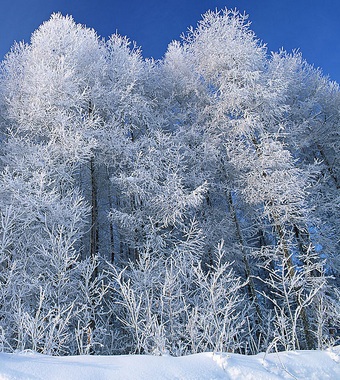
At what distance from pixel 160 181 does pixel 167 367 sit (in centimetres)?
733

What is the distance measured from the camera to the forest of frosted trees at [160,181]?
7316mm

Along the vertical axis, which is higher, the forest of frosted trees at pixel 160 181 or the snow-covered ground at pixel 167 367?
the forest of frosted trees at pixel 160 181

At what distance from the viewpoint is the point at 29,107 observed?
9.36 meters

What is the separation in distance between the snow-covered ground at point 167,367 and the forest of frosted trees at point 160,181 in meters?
3.48

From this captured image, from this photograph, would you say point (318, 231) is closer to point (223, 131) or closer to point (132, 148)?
point (223, 131)

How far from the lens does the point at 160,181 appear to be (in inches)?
381

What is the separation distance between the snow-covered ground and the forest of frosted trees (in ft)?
11.4

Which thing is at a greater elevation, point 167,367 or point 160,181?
point 160,181

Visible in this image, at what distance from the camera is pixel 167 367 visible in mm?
→ 2607

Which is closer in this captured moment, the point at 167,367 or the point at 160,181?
the point at 167,367

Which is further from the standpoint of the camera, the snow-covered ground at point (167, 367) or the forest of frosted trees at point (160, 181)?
the forest of frosted trees at point (160, 181)

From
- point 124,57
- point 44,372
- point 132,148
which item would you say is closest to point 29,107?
point 132,148

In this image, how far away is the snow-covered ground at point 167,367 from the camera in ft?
7.63

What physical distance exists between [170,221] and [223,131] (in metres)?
4.16
